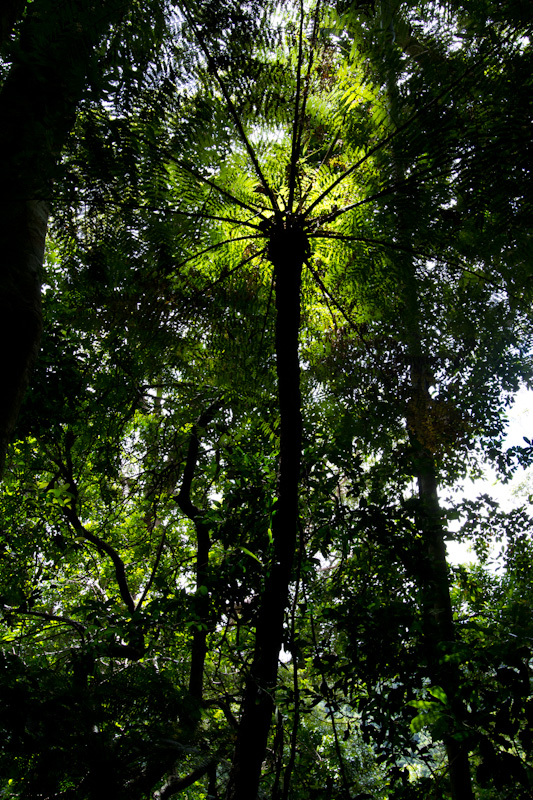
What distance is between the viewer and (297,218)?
80.6 inches

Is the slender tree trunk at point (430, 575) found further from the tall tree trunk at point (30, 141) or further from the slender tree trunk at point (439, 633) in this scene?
the tall tree trunk at point (30, 141)

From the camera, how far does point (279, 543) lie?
176cm

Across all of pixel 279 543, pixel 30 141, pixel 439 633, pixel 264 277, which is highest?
pixel 264 277

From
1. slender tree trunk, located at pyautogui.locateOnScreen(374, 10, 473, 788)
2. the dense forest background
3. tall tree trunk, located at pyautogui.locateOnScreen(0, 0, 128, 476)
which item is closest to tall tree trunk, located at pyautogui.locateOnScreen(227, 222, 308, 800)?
the dense forest background

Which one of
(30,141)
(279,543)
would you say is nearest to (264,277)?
(30,141)

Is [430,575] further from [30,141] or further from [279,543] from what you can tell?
[30,141]

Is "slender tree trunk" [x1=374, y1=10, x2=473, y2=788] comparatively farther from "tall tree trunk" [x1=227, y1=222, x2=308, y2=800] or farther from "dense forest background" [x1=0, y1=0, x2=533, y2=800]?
"tall tree trunk" [x1=227, y1=222, x2=308, y2=800]

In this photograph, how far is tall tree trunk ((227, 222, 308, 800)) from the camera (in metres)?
1.51

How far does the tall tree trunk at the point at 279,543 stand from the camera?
4.95 feet

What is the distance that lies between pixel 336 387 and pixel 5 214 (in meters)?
2.65

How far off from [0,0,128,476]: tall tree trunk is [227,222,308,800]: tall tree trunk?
3.02ft

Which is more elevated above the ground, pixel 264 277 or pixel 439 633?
pixel 264 277

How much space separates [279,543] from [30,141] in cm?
161

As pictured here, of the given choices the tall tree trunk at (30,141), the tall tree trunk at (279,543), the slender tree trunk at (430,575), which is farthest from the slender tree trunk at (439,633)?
the tall tree trunk at (30,141)
